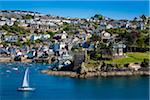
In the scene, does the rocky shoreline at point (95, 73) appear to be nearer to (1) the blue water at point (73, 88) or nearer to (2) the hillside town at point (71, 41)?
(2) the hillside town at point (71, 41)

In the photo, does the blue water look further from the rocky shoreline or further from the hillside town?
the hillside town

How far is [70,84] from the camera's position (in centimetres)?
1570

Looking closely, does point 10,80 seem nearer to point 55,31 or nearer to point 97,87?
point 97,87

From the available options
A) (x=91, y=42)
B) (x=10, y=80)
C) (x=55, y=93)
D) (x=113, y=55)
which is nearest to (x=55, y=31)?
(x=91, y=42)

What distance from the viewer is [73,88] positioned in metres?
14.8

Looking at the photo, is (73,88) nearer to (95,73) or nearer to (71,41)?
(95,73)

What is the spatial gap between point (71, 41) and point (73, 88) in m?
14.4

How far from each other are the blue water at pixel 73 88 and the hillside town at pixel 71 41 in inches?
63.2

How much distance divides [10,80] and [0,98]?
440 cm

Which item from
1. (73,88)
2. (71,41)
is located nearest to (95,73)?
(73,88)

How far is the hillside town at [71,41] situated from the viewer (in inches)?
792

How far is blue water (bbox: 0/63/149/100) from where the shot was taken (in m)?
12.9

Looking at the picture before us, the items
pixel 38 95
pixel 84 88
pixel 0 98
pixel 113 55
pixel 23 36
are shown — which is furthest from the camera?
pixel 23 36

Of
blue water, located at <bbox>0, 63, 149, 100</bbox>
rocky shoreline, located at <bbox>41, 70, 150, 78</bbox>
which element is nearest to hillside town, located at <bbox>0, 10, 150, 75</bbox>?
rocky shoreline, located at <bbox>41, 70, 150, 78</bbox>
